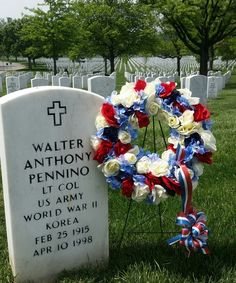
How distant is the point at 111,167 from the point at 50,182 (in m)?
0.45

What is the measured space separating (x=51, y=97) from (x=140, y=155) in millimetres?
771

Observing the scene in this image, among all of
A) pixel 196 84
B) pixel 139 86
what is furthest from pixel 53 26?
pixel 139 86

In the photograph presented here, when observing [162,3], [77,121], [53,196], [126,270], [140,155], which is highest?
[162,3]

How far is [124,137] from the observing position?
10.5 feet

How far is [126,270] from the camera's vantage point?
3.38 meters

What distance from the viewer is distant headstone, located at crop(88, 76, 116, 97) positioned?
377 inches

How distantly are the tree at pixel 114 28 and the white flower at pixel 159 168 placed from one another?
27.7m

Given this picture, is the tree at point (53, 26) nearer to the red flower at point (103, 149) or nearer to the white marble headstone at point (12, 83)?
the white marble headstone at point (12, 83)

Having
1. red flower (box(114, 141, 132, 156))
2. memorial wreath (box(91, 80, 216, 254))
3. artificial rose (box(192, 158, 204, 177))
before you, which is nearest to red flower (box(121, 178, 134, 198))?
memorial wreath (box(91, 80, 216, 254))

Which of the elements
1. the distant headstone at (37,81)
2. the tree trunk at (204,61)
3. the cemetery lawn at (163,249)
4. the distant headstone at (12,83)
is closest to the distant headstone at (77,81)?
the distant headstone at (12,83)

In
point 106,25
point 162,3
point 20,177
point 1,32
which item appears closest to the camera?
point 20,177

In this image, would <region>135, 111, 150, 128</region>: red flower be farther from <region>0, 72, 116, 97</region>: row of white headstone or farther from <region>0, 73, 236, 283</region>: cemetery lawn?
<region>0, 72, 116, 97</region>: row of white headstone

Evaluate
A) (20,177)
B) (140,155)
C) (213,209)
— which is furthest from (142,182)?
(213,209)

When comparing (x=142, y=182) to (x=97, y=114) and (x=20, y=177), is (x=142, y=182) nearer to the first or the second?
(x=97, y=114)
